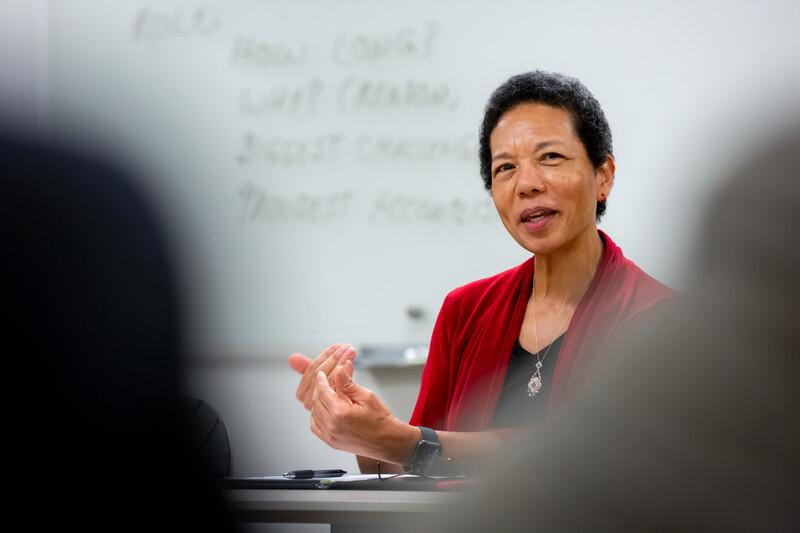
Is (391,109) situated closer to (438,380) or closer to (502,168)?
(502,168)

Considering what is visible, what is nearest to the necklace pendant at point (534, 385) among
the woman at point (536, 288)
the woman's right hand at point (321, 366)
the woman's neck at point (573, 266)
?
the woman at point (536, 288)

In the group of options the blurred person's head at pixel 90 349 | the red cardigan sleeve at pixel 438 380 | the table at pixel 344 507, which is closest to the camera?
the blurred person's head at pixel 90 349

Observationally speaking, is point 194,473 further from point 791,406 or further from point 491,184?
point 491,184

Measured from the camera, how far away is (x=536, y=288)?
2.05 meters

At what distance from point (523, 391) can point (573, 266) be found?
0.30m

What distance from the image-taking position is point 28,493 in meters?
0.48

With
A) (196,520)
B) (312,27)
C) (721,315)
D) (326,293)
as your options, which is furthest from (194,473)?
(312,27)

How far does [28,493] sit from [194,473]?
0.28 ft

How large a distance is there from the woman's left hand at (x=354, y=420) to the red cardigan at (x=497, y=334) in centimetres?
32

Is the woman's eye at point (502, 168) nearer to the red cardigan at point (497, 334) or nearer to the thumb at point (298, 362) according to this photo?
the red cardigan at point (497, 334)

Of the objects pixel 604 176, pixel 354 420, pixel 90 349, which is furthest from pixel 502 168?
pixel 90 349

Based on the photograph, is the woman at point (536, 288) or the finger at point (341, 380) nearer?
the finger at point (341, 380)

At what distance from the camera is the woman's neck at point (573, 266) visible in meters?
1.96

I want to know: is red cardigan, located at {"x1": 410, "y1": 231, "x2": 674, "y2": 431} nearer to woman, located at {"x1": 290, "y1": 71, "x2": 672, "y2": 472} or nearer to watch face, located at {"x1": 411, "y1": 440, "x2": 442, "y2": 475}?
woman, located at {"x1": 290, "y1": 71, "x2": 672, "y2": 472}
